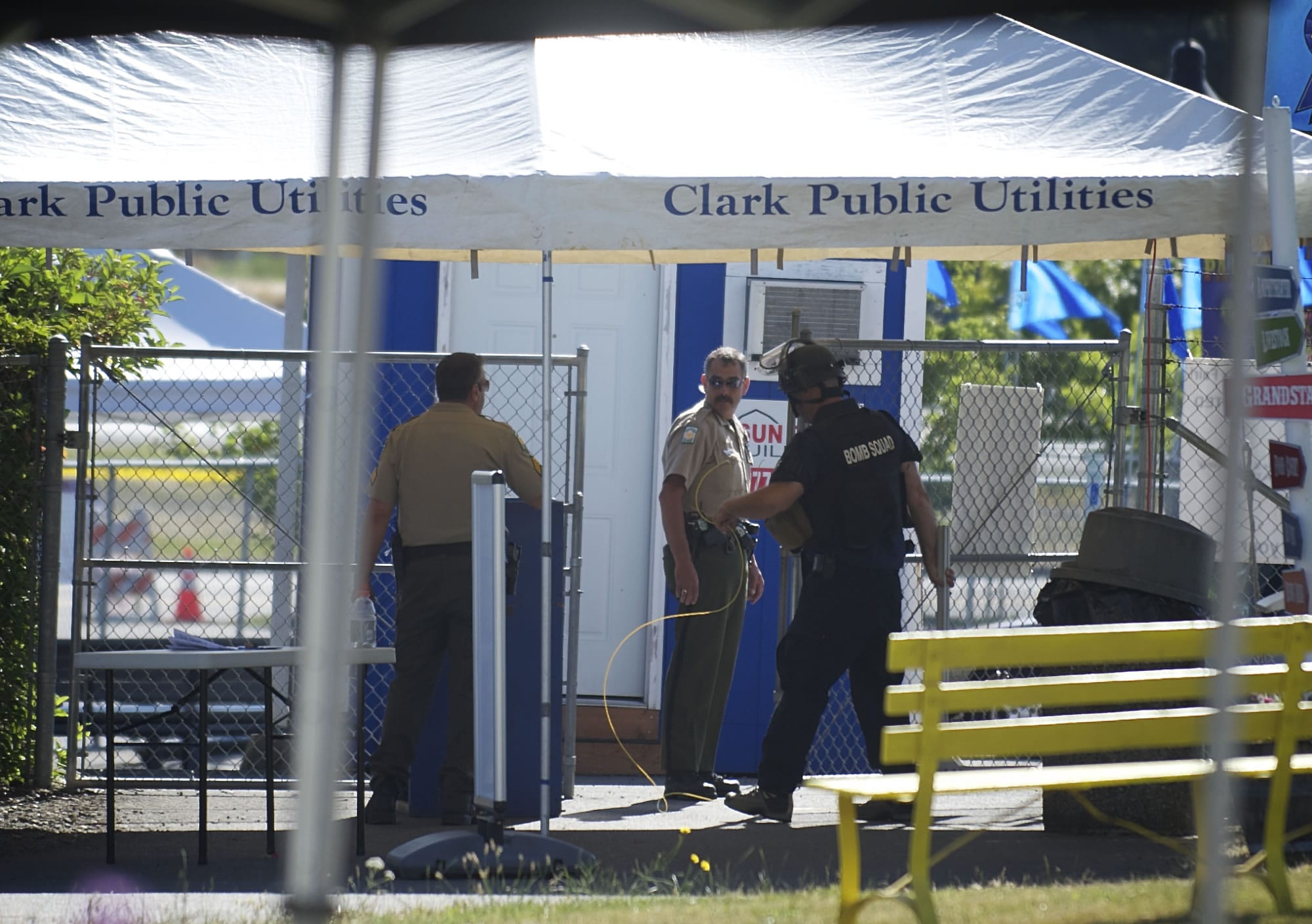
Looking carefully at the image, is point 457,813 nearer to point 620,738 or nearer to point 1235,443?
point 620,738

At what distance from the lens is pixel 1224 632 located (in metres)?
2.96

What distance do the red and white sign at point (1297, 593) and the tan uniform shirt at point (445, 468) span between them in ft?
9.59

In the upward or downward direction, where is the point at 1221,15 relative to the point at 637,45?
downward

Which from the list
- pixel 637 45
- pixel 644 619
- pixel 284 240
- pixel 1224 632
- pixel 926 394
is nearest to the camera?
pixel 1224 632

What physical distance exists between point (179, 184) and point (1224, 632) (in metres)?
4.12

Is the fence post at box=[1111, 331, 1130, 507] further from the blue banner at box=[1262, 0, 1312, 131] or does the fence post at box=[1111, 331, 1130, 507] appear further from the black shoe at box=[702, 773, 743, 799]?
the black shoe at box=[702, 773, 743, 799]

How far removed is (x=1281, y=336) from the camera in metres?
5.59

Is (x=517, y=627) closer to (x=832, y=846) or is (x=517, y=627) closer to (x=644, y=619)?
(x=832, y=846)

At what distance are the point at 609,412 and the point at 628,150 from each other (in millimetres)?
2984

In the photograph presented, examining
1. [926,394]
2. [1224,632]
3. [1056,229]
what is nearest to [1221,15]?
[1224,632]

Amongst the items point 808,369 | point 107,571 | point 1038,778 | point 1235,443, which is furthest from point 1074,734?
point 107,571

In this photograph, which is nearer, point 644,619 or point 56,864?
point 56,864

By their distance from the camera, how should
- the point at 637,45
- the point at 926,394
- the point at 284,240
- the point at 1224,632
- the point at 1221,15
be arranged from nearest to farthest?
the point at 1224,632 → the point at 1221,15 → the point at 284,240 → the point at 637,45 → the point at 926,394

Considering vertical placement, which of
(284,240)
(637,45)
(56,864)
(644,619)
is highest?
(637,45)
